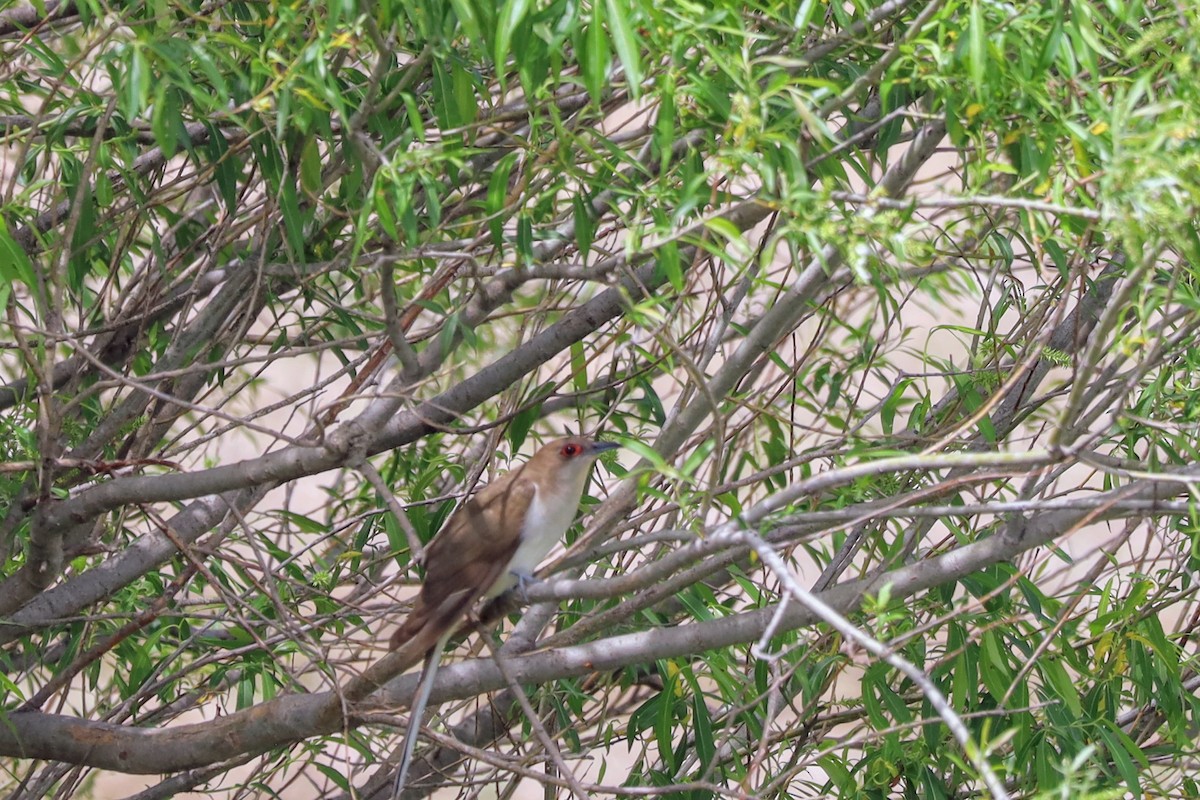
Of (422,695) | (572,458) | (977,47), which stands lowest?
(422,695)

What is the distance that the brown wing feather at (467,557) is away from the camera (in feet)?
9.73

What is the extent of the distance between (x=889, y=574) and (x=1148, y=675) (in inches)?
39.9

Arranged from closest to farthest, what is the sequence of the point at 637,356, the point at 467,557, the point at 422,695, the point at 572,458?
the point at 422,695
the point at 467,557
the point at 572,458
the point at 637,356

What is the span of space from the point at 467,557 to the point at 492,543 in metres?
0.07

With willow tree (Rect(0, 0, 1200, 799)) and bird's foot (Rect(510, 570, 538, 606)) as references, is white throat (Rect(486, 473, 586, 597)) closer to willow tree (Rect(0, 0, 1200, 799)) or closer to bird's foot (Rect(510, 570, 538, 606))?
bird's foot (Rect(510, 570, 538, 606))

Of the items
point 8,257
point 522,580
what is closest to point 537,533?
point 522,580

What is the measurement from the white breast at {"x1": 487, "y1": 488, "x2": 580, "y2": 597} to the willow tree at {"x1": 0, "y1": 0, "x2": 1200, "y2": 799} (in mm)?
141

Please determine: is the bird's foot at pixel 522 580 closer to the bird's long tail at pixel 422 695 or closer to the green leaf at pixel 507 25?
the bird's long tail at pixel 422 695

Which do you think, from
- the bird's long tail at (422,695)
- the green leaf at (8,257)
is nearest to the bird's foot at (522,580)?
the bird's long tail at (422,695)

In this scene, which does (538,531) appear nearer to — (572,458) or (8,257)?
(572,458)

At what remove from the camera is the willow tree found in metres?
1.93

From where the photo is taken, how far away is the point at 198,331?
341cm

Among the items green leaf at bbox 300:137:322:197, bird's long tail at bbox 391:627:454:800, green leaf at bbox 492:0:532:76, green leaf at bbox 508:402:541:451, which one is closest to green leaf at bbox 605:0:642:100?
green leaf at bbox 492:0:532:76

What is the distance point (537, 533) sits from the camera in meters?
3.25
